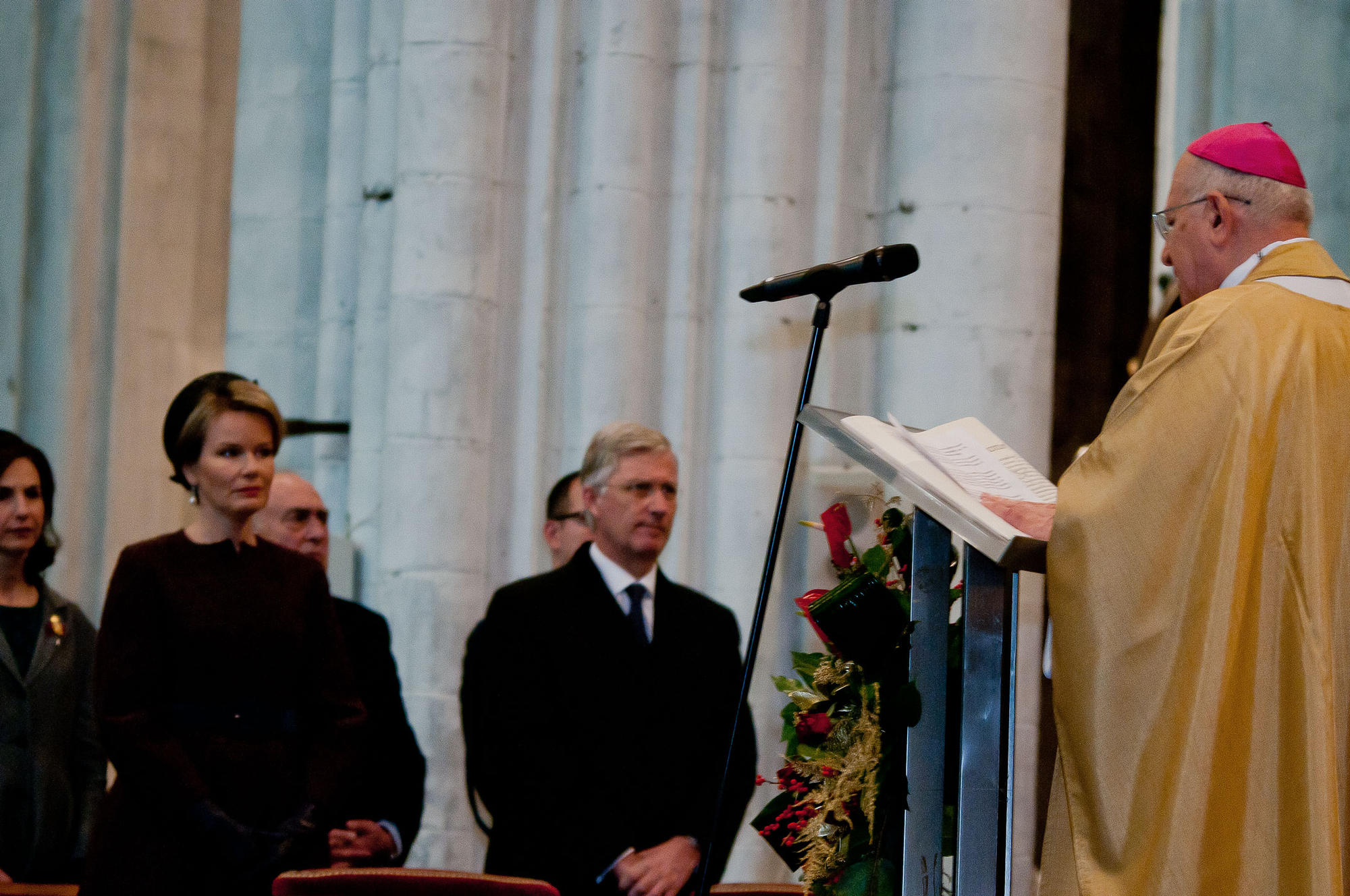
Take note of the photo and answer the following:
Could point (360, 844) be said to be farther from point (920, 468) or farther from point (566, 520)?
point (920, 468)

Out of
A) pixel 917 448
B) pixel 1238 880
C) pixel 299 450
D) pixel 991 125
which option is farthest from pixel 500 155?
pixel 1238 880

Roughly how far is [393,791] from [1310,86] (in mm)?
3953

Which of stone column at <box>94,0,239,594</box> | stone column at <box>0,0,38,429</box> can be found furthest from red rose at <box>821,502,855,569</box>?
stone column at <box>0,0,38,429</box>

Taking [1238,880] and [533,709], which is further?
[533,709]

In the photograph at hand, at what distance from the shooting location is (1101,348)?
555cm

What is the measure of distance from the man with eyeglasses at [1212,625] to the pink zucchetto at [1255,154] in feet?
0.87

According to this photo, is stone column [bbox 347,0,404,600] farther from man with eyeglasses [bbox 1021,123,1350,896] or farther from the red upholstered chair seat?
man with eyeglasses [bbox 1021,123,1350,896]

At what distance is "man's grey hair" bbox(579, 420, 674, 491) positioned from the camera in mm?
3674

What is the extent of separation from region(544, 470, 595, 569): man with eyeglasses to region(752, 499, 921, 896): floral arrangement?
1.77 meters

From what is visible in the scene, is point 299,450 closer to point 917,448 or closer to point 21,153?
point 21,153

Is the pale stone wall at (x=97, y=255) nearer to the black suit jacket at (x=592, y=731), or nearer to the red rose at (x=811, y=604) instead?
the black suit jacket at (x=592, y=731)

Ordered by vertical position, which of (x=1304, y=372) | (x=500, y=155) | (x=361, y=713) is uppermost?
(x=500, y=155)

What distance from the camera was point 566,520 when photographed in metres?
4.28

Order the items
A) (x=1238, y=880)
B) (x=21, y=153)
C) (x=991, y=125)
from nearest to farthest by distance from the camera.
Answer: (x=1238, y=880) < (x=991, y=125) < (x=21, y=153)
